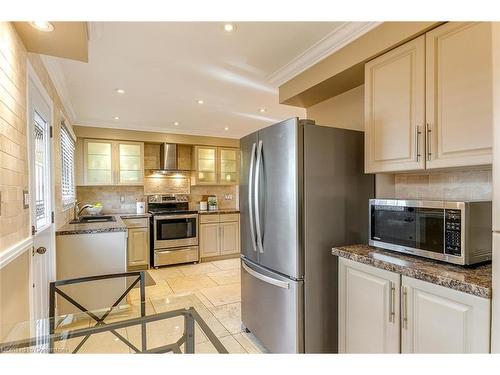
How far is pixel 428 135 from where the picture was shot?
1.56 m

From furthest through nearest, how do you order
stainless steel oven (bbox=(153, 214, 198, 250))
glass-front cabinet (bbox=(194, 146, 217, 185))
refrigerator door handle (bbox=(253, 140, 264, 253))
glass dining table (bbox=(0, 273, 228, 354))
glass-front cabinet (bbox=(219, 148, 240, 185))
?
glass-front cabinet (bbox=(219, 148, 240, 185)), glass-front cabinet (bbox=(194, 146, 217, 185)), stainless steel oven (bbox=(153, 214, 198, 250)), refrigerator door handle (bbox=(253, 140, 264, 253)), glass dining table (bbox=(0, 273, 228, 354))

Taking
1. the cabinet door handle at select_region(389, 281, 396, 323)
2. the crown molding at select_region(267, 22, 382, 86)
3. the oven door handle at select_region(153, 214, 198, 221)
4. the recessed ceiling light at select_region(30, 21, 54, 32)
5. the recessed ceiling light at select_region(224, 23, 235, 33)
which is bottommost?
the cabinet door handle at select_region(389, 281, 396, 323)

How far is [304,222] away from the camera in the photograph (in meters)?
1.88

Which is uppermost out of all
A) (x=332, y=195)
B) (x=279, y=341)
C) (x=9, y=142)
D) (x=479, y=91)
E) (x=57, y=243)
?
(x=479, y=91)

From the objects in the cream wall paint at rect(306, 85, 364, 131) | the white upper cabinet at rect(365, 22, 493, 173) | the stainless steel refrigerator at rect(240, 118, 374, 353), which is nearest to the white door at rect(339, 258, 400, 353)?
A: the stainless steel refrigerator at rect(240, 118, 374, 353)

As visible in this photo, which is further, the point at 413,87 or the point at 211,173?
the point at 211,173

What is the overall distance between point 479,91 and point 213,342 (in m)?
1.71

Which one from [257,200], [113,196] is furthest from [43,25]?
[113,196]

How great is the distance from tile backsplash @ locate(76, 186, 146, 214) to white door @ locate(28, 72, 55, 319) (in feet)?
7.79

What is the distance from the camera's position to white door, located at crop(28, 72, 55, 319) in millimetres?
2020

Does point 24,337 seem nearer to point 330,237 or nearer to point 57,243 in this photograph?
point 57,243

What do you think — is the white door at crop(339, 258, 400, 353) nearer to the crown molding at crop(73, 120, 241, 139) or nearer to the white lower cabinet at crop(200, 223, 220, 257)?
the white lower cabinet at crop(200, 223, 220, 257)

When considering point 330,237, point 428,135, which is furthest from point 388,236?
point 428,135

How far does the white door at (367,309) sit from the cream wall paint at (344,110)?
1.27 metres
